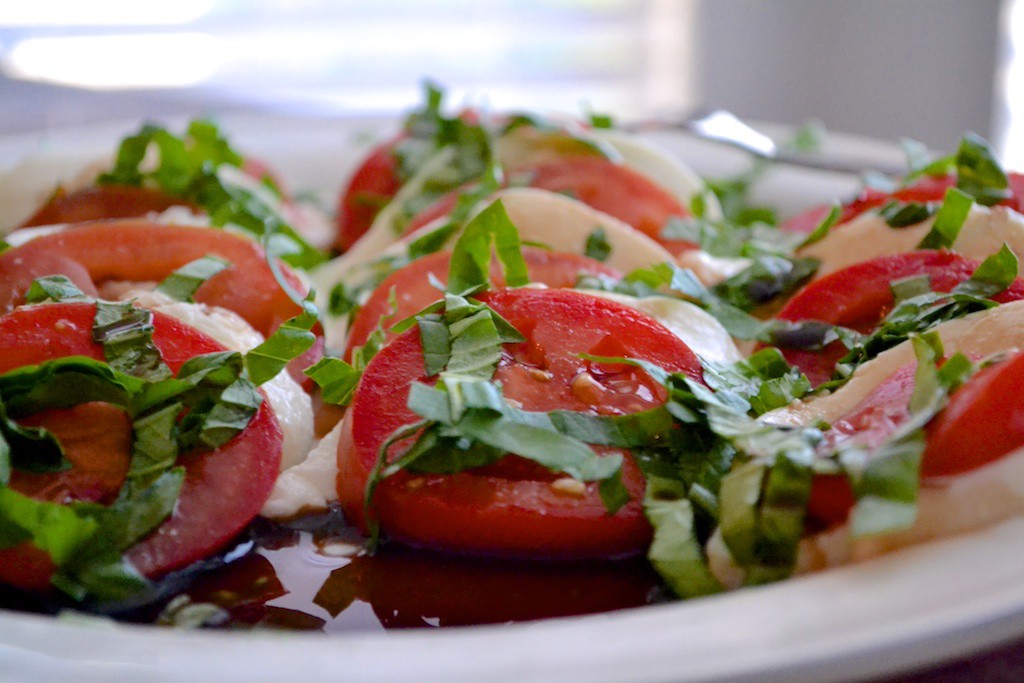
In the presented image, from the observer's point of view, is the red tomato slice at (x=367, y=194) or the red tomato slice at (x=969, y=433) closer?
the red tomato slice at (x=969, y=433)

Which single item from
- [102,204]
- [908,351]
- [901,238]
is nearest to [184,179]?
[102,204]

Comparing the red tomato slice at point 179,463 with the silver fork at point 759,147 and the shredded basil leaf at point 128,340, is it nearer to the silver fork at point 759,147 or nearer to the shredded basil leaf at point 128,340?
the shredded basil leaf at point 128,340

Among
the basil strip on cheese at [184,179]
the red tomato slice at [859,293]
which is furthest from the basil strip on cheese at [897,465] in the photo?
the basil strip on cheese at [184,179]

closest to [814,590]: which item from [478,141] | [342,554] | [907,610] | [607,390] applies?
[907,610]

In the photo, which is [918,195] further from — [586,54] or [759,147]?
[586,54]

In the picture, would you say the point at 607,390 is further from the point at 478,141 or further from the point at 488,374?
the point at 478,141

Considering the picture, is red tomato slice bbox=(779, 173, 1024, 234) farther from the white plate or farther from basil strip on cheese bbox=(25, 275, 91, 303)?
basil strip on cheese bbox=(25, 275, 91, 303)
